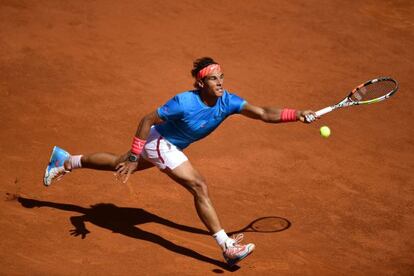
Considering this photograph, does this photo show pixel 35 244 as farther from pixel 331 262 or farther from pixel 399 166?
pixel 399 166

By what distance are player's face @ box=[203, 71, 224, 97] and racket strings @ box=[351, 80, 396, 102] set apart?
1.85m

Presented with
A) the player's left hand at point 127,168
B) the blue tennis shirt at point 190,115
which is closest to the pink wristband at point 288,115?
the blue tennis shirt at point 190,115

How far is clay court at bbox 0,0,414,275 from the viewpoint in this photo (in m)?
7.55

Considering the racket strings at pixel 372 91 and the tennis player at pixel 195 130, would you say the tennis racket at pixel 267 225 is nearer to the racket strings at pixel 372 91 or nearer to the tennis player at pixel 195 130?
the tennis player at pixel 195 130

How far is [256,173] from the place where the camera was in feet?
30.7

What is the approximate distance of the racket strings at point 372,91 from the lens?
8.24 m

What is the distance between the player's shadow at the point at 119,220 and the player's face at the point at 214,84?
5.68 ft

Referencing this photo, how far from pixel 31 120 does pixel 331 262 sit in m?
4.97

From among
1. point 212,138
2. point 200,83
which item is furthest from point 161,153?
point 212,138

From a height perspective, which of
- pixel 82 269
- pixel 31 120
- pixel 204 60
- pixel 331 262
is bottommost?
pixel 331 262

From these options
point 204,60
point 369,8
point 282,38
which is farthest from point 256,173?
point 369,8

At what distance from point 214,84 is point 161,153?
2.90 ft

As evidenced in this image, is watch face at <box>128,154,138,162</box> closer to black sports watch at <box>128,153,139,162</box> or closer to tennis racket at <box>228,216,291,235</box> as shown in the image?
black sports watch at <box>128,153,139,162</box>

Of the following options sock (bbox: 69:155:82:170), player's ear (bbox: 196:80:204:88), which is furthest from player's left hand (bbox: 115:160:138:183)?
player's ear (bbox: 196:80:204:88)
